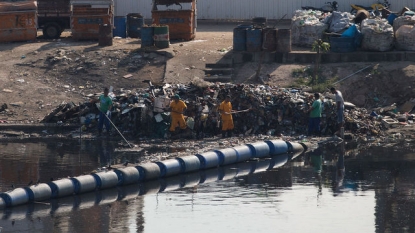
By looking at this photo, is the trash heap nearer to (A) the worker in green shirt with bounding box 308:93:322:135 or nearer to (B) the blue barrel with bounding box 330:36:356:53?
(A) the worker in green shirt with bounding box 308:93:322:135

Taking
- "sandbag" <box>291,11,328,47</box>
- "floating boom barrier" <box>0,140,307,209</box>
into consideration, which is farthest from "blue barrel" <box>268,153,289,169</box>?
"sandbag" <box>291,11,328,47</box>

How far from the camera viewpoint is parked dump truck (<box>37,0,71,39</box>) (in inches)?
1249

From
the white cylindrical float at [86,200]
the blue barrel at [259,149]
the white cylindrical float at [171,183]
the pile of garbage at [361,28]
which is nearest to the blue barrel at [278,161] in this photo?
the blue barrel at [259,149]

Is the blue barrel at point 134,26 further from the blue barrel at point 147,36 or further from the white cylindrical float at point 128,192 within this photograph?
the white cylindrical float at point 128,192

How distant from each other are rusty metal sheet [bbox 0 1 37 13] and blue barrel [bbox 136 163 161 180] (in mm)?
14594

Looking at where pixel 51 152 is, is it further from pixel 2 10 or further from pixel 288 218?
pixel 2 10

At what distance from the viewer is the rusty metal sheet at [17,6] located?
98.8ft

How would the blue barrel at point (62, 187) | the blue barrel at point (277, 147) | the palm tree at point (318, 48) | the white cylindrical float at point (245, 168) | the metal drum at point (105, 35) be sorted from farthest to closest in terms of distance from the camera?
the metal drum at point (105, 35) < the palm tree at point (318, 48) < the blue barrel at point (277, 147) < the white cylindrical float at point (245, 168) < the blue barrel at point (62, 187)

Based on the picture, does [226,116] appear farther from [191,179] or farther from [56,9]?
[56,9]

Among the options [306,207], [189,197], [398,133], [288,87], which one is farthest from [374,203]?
[288,87]

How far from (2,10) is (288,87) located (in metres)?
10.4

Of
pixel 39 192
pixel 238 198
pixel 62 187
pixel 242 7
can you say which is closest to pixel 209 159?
pixel 238 198

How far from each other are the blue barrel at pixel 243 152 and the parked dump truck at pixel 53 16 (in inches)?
561

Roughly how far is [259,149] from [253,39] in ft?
29.5
